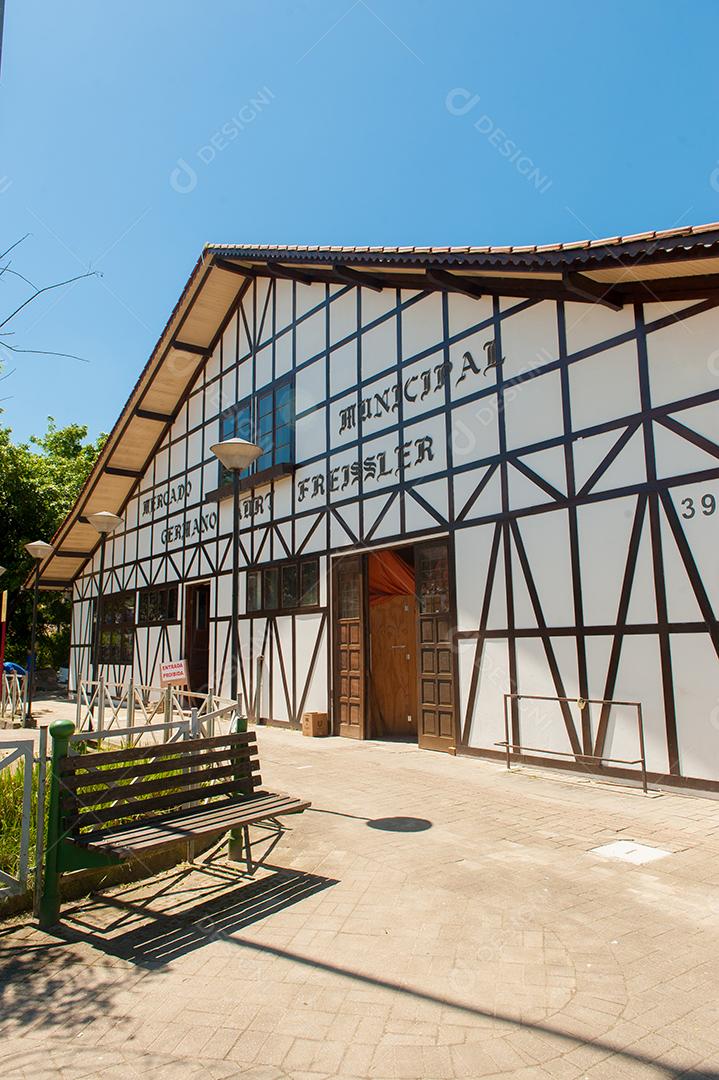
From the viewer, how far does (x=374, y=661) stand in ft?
38.9

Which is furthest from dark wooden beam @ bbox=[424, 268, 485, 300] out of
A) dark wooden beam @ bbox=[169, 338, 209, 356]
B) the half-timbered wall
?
dark wooden beam @ bbox=[169, 338, 209, 356]

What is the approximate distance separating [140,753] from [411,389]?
24.8 ft

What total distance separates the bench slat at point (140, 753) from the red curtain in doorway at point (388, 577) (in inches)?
259

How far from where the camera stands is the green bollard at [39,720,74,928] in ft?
13.4

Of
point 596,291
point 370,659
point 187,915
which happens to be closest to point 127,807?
point 187,915

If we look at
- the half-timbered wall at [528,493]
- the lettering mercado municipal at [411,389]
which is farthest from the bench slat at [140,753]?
the lettering mercado municipal at [411,389]

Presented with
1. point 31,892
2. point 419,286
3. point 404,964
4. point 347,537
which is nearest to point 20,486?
point 347,537

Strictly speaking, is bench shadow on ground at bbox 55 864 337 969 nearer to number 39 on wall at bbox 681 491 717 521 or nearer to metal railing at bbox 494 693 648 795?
metal railing at bbox 494 693 648 795

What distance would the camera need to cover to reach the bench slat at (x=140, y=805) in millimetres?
4215

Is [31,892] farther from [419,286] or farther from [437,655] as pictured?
[419,286]

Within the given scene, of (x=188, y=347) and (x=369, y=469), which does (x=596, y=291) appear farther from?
(x=188, y=347)

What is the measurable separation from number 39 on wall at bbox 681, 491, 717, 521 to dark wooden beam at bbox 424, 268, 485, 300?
13.7 ft

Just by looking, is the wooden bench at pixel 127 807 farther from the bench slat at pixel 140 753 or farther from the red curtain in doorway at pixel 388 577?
the red curtain in doorway at pixel 388 577

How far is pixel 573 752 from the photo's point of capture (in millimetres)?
7898
